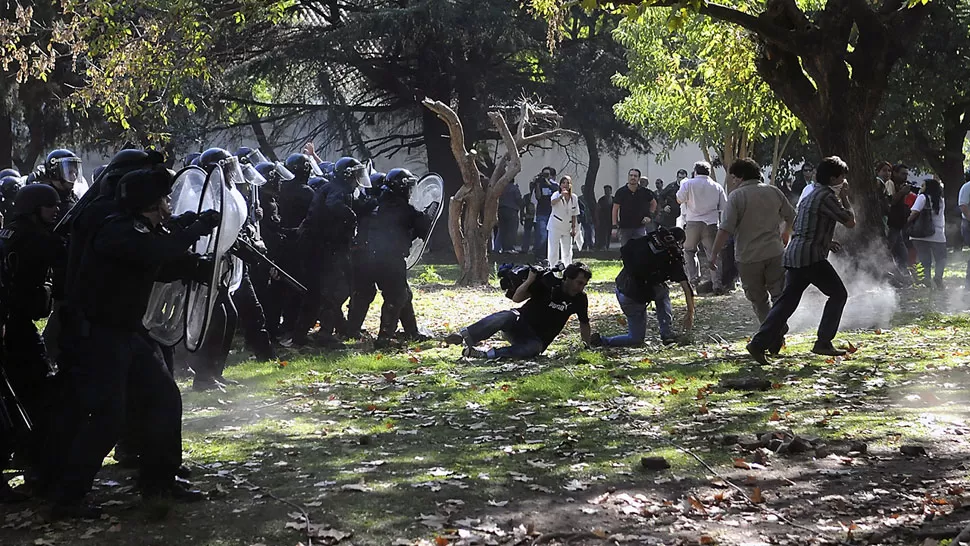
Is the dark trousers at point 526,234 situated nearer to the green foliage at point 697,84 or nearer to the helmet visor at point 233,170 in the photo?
the green foliage at point 697,84

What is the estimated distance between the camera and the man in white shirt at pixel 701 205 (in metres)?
16.6

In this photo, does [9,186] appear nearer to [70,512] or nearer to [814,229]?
[70,512]

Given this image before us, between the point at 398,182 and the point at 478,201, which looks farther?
the point at 478,201

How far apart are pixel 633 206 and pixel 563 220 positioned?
4.45 ft

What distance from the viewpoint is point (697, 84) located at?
23891 mm

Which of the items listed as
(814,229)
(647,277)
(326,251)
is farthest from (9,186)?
(814,229)

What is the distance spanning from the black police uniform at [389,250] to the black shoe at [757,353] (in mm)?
3787

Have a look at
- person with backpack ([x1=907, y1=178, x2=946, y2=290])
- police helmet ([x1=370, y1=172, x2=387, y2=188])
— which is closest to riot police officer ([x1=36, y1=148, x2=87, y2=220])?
police helmet ([x1=370, y1=172, x2=387, y2=188])

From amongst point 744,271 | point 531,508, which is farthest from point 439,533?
point 744,271

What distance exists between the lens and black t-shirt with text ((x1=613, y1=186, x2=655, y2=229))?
18281mm

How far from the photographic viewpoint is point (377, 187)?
42.9 feet

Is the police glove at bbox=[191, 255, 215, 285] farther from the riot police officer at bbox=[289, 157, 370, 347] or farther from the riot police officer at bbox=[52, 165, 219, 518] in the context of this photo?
the riot police officer at bbox=[289, 157, 370, 347]

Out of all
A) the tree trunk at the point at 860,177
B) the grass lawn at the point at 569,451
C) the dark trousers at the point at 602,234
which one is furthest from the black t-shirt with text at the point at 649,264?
the dark trousers at the point at 602,234

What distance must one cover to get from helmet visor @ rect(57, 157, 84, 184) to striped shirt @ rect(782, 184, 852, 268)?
6113 millimetres
